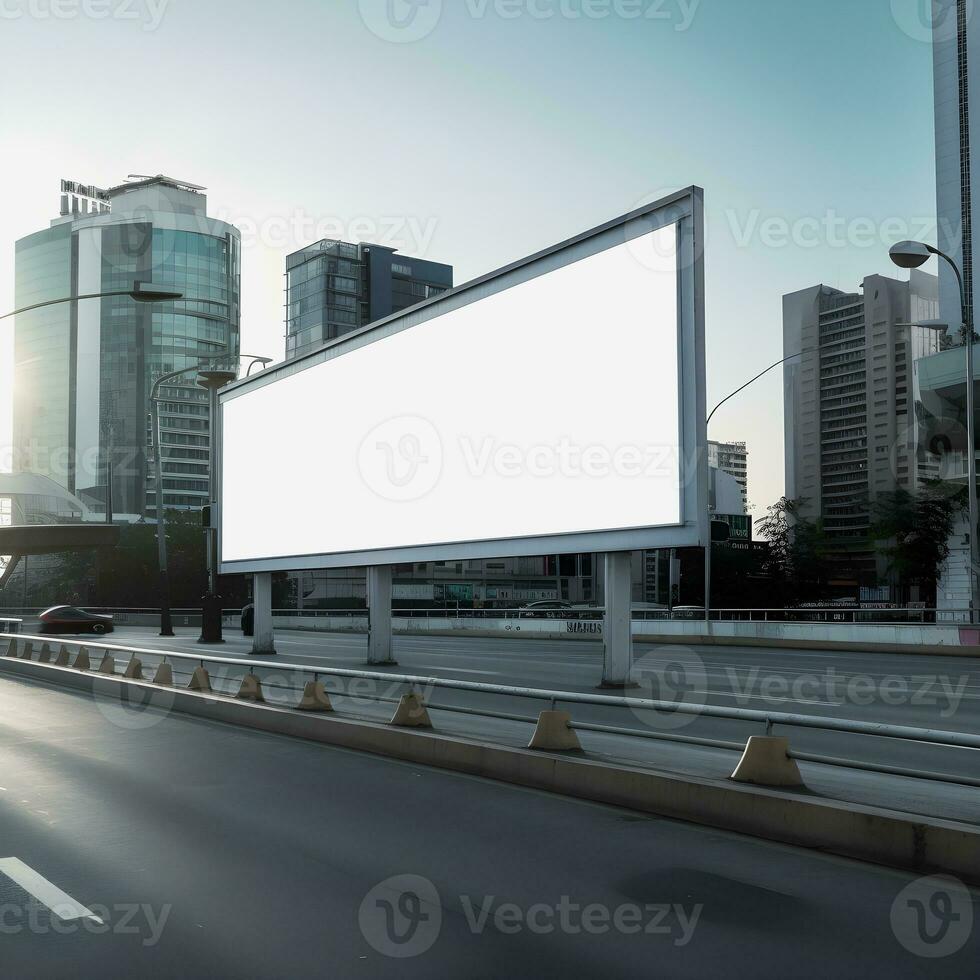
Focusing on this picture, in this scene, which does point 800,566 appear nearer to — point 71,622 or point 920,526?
point 920,526

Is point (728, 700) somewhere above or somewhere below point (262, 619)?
below

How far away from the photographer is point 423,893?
23.3 feet

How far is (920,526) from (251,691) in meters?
63.4

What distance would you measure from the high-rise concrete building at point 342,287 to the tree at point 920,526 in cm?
10333

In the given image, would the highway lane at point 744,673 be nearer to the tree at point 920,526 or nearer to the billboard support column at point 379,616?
the billboard support column at point 379,616

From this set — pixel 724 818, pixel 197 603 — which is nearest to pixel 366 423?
pixel 724 818

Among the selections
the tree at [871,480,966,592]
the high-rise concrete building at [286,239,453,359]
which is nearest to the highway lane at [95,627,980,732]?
the tree at [871,480,966,592]

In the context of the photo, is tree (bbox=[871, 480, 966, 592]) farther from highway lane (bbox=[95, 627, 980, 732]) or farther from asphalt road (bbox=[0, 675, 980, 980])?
asphalt road (bbox=[0, 675, 980, 980])

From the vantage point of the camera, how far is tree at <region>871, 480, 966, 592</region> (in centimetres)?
7256

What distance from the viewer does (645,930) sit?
251 inches

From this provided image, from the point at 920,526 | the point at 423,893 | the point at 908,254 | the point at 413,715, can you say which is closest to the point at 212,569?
the point at 908,254

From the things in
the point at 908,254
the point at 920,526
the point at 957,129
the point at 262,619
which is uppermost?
the point at 957,129

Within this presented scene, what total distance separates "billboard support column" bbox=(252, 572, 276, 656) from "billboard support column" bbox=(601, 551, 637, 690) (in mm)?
14942

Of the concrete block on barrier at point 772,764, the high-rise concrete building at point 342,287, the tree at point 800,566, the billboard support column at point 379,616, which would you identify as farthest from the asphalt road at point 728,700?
the high-rise concrete building at point 342,287
